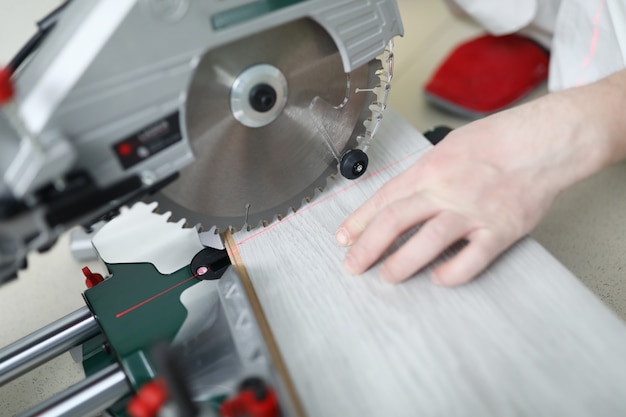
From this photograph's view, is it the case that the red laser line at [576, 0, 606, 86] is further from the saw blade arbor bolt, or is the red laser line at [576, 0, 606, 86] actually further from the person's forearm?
the saw blade arbor bolt

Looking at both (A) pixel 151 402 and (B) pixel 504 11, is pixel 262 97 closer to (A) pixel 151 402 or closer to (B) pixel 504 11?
(A) pixel 151 402

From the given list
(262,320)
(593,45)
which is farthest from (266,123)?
Result: (593,45)

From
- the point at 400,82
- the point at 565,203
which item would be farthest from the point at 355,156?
the point at 400,82

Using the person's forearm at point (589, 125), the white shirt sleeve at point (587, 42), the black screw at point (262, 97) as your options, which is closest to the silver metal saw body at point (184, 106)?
the black screw at point (262, 97)

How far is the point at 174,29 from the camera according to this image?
2.13 feet

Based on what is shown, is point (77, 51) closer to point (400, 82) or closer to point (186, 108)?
point (186, 108)

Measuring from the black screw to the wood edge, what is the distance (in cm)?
24

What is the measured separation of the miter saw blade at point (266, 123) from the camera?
0.74 m

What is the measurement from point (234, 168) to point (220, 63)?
0.16 m

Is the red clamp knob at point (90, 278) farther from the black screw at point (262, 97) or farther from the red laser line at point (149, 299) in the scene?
the black screw at point (262, 97)

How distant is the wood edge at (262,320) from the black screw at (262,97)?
A: 24 centimetres

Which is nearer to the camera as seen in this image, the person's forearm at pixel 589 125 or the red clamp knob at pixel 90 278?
the person's forearm at pixel 589 125

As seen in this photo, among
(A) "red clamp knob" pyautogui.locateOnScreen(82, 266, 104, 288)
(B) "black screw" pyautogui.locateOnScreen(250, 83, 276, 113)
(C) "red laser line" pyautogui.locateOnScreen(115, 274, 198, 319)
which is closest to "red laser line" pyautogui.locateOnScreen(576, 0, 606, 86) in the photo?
(B) "black screw" pyautogui.locateOnScreen(250, 83, 276, 113)

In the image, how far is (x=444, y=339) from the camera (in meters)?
0.72
